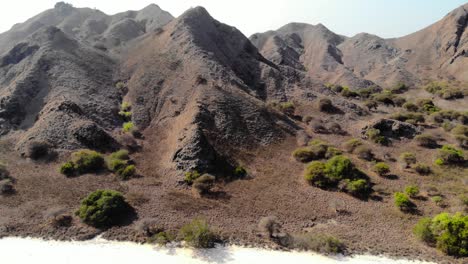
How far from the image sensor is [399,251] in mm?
21406

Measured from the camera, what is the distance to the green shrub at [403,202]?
26875 mm

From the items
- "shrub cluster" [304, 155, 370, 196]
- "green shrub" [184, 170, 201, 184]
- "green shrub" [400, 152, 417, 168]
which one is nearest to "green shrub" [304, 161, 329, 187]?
"shrub cluster" [304, 155, 370, 196]

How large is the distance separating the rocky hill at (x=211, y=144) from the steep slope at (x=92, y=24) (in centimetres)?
2868

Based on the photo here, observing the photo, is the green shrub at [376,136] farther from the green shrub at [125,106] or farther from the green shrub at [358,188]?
the green shrub at [125,106]

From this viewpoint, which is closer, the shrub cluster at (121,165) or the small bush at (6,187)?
the small bush at (6,187)

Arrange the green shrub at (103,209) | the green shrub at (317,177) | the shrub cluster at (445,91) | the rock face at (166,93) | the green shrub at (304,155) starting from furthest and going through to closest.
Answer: the shrub cluster at (445,91) → the rock face at (166,93) → the green shrub at (304,155) → the green shrub at (317,177) → the green shrub at (103,209)

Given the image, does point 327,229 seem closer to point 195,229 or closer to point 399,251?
point 399,251

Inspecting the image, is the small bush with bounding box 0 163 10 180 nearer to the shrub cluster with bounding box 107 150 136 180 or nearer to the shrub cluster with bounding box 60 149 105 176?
the shrub cluster with bounding box 60 149 105 176

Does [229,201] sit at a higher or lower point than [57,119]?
lower

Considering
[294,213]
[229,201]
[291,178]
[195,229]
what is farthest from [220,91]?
[195,229]

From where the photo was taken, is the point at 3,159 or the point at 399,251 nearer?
the point at 399,251

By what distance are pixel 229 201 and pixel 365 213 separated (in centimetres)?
1189

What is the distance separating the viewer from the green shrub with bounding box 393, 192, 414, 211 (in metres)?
26.9

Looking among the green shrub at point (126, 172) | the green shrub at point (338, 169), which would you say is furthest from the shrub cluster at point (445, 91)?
the green shrub at point (126, 172)
